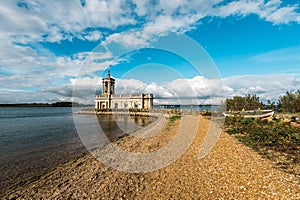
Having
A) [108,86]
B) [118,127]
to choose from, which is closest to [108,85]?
[108,86]

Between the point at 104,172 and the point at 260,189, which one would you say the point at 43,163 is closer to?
the point at 104,172

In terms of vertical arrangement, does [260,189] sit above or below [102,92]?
below

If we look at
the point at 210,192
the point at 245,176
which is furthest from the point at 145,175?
the point at 245,176

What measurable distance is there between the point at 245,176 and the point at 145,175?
343 cm

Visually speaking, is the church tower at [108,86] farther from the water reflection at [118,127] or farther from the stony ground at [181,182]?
the stony ground at [181,182]

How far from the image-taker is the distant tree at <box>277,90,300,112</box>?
28.8m

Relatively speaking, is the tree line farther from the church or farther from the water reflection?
the church

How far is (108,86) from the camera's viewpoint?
7031 cm

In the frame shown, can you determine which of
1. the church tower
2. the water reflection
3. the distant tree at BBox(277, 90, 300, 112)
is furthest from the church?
the distant tree at BBox(277, 90, 300, 112)

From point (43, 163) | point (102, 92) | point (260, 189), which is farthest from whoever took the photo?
point (102, 92)

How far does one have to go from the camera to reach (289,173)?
5.24 m

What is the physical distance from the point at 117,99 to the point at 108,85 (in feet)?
24.2

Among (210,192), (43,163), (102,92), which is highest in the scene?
(102,92)

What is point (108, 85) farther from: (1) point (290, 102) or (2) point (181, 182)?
(2) point (181, 182)
